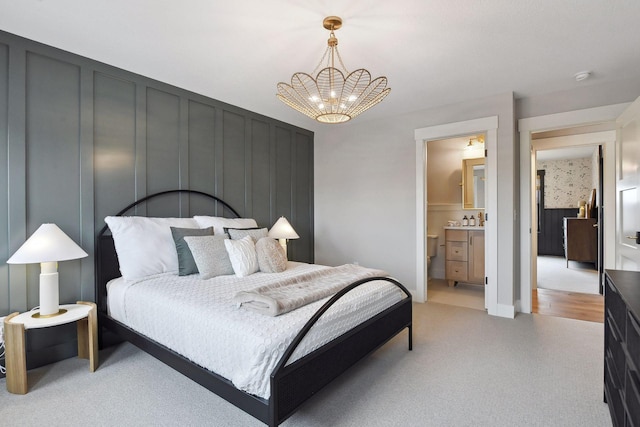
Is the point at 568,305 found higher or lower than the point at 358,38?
lower

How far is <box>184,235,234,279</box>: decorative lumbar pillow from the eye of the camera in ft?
8.93

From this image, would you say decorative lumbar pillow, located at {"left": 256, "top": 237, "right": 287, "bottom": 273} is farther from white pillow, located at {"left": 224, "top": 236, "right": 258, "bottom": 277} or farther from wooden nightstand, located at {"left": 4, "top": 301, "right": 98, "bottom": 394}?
wooden nightstand, located at {"left": 4, "top": 301, "right": 98, "bottom": 394}

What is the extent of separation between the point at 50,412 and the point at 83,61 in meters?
2.65

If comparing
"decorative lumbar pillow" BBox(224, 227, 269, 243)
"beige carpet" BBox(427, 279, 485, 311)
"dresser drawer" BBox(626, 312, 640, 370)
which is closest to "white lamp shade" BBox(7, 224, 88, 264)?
"decorative lumbar pillow" BBox(224, 227, 269, 243)

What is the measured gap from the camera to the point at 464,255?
4.84 metres

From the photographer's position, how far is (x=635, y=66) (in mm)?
2971

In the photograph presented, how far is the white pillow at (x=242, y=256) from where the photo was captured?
2.83 metres

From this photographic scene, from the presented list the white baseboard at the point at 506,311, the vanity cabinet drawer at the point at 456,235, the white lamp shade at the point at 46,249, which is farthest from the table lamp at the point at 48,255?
the vanity cabinet drawer at the point at 456,235

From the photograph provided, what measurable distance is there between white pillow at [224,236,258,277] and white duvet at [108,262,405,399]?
0.34 ft

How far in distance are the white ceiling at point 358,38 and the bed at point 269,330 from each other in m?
1.42

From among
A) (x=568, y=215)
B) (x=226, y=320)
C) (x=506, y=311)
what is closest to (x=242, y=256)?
(x=226, y=320)

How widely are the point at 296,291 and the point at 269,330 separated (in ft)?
1.75

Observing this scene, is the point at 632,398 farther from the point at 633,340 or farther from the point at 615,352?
the point at 615,352

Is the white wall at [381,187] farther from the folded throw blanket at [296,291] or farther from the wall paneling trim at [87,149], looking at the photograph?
the folded throw blanket at [296,291]
